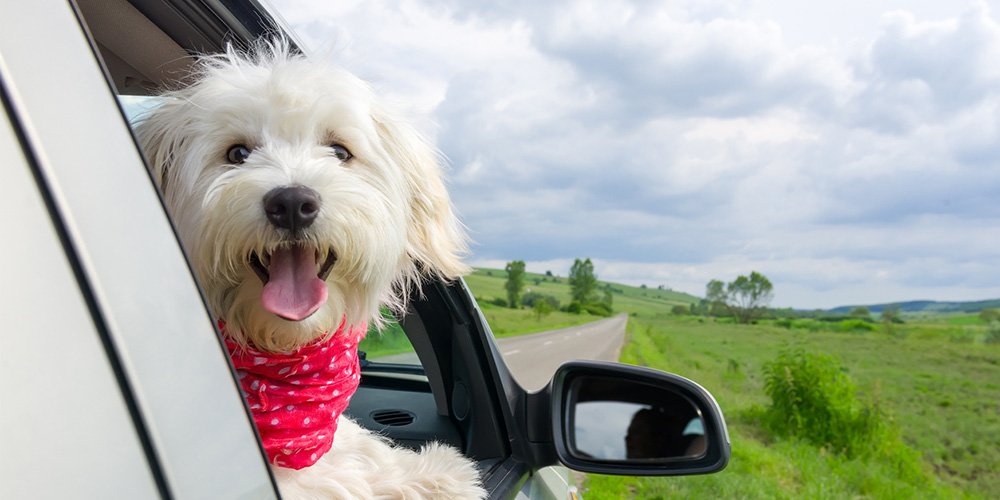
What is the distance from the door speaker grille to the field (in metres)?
5.67

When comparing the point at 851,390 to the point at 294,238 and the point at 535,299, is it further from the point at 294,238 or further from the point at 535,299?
the point at 535,299

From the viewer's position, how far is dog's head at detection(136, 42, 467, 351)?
1435mm

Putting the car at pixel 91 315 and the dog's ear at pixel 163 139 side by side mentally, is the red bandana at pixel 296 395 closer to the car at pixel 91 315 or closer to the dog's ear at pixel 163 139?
the dog's ear at pixel 163 139

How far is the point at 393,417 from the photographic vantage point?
2.46m

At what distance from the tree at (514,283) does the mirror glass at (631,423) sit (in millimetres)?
22459

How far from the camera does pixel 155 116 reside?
163 cm

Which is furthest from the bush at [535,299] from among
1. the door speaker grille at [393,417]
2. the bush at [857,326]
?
the door speaker grille at [393,417]

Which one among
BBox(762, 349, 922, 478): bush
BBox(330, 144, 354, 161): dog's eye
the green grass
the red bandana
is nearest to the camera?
the red bandana

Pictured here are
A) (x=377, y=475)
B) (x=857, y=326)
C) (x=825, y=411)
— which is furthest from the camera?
(x=857, y=326)

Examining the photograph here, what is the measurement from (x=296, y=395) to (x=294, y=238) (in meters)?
0.40

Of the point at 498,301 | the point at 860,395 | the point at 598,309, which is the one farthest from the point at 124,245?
the point at 598,309


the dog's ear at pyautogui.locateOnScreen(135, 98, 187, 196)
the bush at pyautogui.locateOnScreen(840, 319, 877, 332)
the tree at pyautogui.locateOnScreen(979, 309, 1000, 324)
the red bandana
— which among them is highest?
the dog's ear at pyautogui.locateOnScreen(135, 98, 187, 196)

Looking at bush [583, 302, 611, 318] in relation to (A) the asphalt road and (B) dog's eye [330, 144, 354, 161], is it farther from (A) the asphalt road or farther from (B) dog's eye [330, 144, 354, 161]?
(B) dog's eye [330, 144, 354, 161]

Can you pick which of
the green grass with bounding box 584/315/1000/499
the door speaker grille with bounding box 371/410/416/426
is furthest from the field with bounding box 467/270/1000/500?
the door speaker grille with bounding box 371/410/416/426
